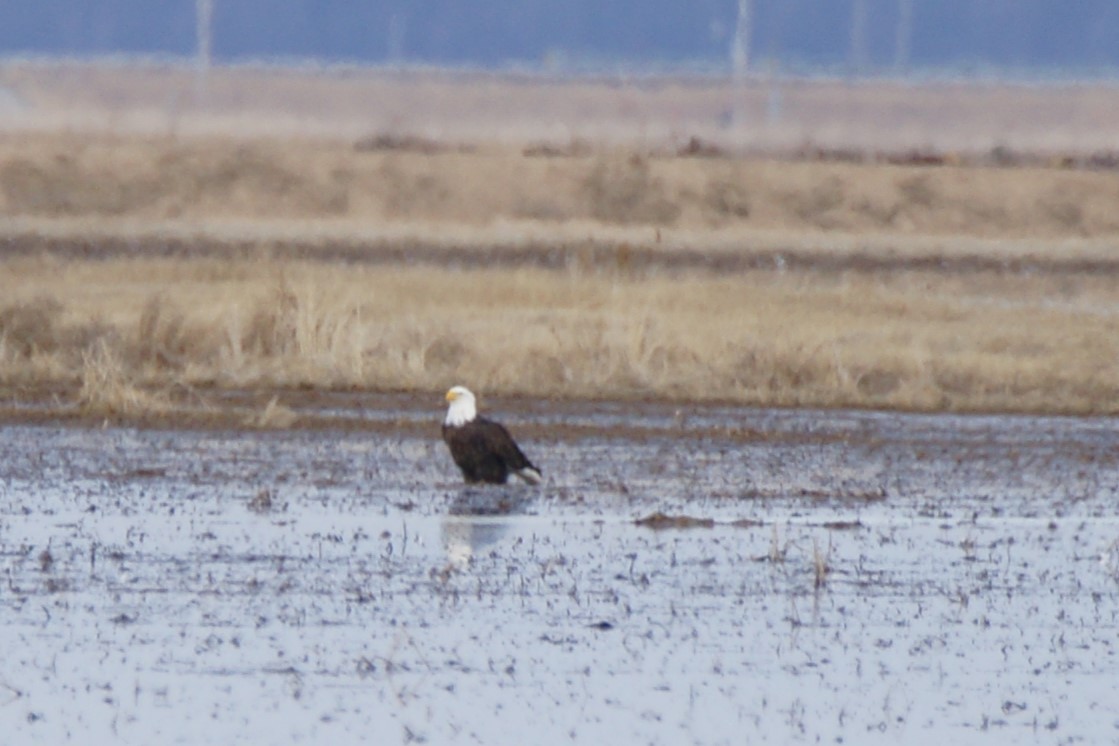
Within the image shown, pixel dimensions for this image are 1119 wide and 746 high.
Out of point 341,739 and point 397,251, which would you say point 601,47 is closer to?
point 397,251

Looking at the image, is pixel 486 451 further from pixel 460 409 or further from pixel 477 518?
pixel 477 518

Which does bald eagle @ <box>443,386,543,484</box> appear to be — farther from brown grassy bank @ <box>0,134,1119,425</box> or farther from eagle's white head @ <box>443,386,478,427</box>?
brown grassy bank @ <box>0,134,1119,425</box>

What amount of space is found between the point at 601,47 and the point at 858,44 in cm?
787

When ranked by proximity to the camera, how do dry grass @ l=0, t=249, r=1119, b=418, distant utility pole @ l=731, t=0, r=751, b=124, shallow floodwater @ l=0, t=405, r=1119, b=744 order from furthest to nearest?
distant utility pole @ l=731, t=0, r=751, b=124 → dry grass @ l=0, t=249, r=1119, b=418 → shallow floodwater @ l=0, t=405, r=1119, b=744

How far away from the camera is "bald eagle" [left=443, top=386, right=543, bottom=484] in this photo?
13.8 m

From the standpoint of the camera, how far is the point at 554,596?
10320mm

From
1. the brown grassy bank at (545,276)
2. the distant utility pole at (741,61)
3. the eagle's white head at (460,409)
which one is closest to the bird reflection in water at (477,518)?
the eagle's white head at (460,409)

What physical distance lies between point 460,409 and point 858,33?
61.9m

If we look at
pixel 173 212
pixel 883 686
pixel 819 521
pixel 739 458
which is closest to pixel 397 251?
pixel 173 212

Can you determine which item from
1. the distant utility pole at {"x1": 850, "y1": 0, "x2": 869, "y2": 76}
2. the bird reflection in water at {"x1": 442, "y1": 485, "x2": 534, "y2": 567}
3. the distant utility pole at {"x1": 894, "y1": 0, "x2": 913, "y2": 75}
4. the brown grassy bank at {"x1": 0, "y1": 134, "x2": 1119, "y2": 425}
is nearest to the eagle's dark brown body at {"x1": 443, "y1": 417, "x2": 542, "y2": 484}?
the bird reflection in water at {"x1": 442, "y1": 485, "x2": 534, "y2": 567}

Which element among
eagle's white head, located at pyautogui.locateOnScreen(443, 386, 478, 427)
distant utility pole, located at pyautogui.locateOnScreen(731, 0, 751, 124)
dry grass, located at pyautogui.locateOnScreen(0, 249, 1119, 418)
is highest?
distant utility pole, located at pyautogui.locateOnScreen(731, 0, 751, 124)

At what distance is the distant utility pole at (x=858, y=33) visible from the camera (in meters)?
71.4

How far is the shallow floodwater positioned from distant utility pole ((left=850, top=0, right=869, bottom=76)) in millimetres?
55680

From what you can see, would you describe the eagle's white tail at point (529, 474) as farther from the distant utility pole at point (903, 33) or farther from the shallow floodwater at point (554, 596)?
the distant utility pole at point (903, 33)
